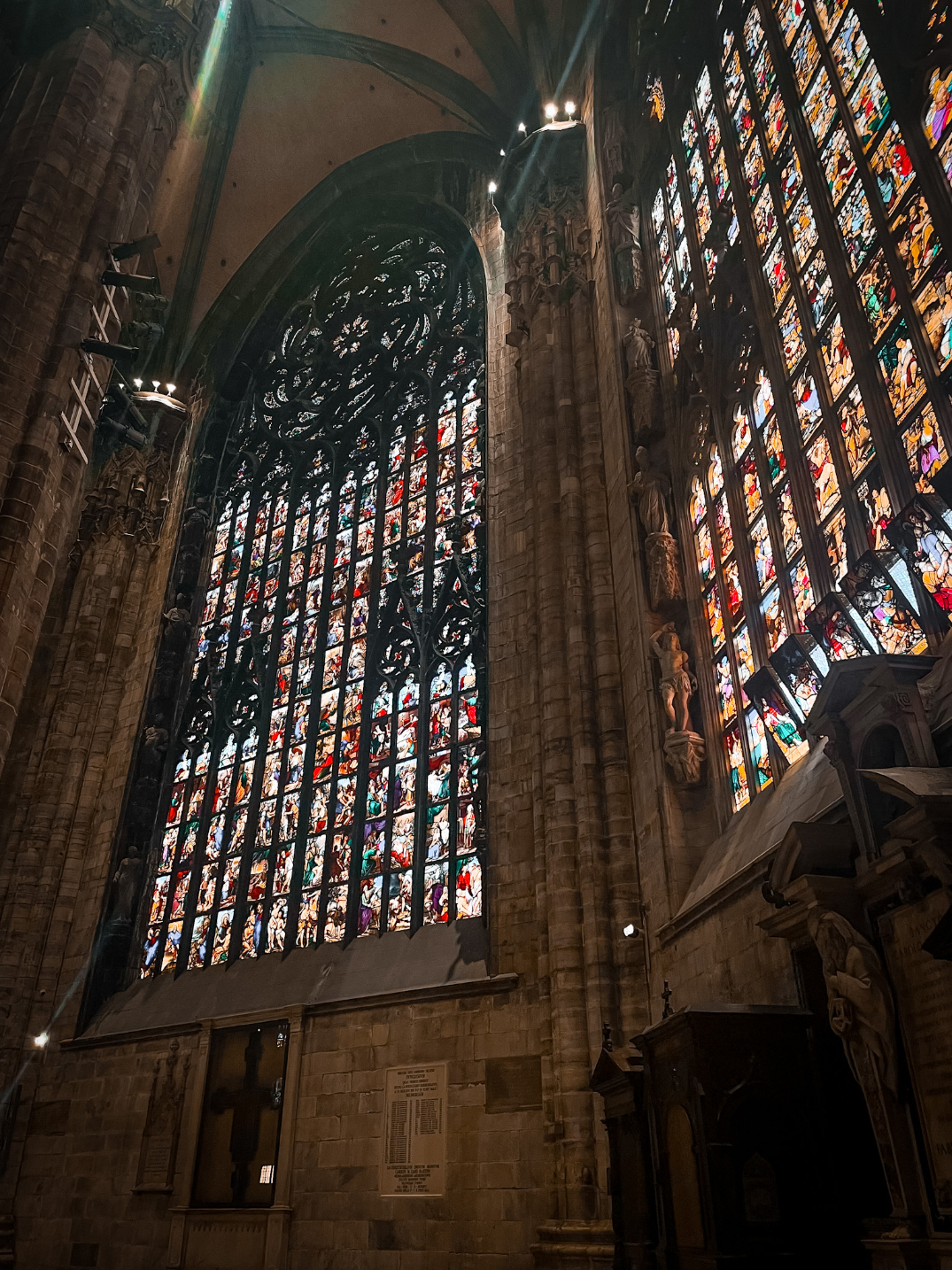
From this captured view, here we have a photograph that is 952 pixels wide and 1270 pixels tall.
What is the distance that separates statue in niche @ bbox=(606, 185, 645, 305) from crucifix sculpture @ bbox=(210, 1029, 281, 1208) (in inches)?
361

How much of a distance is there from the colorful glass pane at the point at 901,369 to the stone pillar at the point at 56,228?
8446mm

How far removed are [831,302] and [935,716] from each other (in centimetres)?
377

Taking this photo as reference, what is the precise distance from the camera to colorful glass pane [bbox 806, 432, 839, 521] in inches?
271

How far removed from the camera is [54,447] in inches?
450

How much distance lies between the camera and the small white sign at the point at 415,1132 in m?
9.27

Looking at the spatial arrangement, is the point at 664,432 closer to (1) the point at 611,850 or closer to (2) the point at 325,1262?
(1) the point at 611,850

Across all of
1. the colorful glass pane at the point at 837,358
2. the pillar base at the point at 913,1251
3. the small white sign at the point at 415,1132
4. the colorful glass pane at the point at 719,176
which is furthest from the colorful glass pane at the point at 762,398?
the small white sign at the point at 415,1132

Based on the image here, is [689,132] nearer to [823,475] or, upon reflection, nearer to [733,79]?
[733,79]

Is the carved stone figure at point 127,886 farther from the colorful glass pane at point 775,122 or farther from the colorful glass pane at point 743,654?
the colorful glass pane at point 775,122

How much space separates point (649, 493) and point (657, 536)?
0.55 meters

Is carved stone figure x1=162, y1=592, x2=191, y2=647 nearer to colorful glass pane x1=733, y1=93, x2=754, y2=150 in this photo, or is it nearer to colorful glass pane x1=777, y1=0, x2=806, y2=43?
colorful glass pane x1=733, y1=93, x2=754, y2=150

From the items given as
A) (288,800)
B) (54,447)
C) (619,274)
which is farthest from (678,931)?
(54,447)

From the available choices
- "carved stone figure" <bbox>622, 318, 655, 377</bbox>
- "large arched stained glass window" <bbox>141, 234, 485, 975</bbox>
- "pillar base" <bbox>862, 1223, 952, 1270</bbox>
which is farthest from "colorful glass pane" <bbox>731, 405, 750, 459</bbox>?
"pillar base" <bbox>862, 1223, 952, 1270</bbox>

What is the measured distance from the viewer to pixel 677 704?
28.6ft
